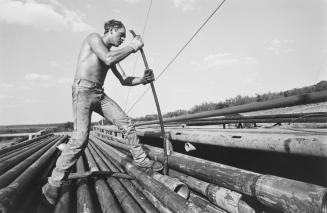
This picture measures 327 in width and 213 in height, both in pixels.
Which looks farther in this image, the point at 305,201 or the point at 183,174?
the point at 183,174

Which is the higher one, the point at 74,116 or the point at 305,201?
the point at 74,116

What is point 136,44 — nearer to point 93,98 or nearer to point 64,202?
point 93,98

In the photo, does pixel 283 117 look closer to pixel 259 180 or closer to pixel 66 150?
pixel 259 180

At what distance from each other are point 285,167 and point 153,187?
2.12 m

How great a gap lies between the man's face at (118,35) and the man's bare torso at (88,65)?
37 cm

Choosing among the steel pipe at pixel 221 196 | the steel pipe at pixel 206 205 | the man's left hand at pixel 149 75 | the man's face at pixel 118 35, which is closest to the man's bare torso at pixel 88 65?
the man's face at pixel 118 35

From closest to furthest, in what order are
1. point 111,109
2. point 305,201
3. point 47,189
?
point 305,201, point 47,189, point 111,109

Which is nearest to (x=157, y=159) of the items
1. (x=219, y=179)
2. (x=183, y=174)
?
(x=183, y=174)

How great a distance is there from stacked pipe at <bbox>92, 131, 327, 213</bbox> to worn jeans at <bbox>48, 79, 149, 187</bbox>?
2.85 ft

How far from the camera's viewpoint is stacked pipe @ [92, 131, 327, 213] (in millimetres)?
1358

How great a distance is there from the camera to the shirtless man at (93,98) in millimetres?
2793

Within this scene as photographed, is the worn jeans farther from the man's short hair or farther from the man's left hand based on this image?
the man's short hair

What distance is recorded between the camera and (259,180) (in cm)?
178

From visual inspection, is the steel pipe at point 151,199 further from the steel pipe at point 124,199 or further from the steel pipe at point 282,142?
the steel pipe at point 282,142
